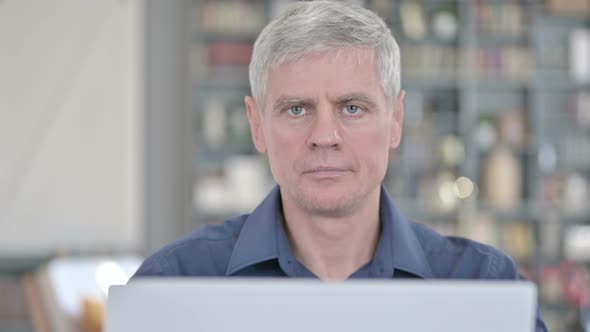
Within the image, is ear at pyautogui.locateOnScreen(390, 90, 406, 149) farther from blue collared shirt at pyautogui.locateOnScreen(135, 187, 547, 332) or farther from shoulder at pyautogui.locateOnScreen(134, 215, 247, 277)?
shoulder at pyautogui.locateOnScreen(134, 215, 247, 277)

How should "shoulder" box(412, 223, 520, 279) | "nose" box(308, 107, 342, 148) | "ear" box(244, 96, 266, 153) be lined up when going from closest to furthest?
"nose" box(308, 107, 342, 148), "shoulder" box(412, 223, 520, 279), "ear" box(244, 96, 266, 153)

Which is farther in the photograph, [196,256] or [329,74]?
[196,256]

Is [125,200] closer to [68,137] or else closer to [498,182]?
[68,137]

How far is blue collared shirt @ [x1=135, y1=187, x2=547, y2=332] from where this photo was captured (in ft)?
5.35

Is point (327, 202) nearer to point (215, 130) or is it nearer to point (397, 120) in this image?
point (397, 120)

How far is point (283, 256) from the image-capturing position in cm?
165

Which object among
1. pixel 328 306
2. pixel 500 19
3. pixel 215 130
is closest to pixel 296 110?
pixel 328 306

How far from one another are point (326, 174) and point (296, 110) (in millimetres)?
117

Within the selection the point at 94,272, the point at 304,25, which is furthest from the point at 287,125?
the point at 94,272

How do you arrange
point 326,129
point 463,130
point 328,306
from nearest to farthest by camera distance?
1. point 328,306
2. point 326,129
3. point 463,130

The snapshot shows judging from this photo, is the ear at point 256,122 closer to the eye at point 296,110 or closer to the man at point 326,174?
the man at point 326,174

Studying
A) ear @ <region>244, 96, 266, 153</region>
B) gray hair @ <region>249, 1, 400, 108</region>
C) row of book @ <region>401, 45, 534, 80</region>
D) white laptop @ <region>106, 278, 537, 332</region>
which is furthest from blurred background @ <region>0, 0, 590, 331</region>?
white laptop @ <region>106, 278, 537, 332</region>

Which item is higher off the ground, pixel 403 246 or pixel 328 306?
pixel 328 306

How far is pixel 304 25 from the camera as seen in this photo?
1.54 metres
